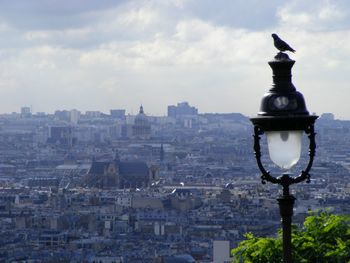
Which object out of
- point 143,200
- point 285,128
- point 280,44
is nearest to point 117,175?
point 143,200

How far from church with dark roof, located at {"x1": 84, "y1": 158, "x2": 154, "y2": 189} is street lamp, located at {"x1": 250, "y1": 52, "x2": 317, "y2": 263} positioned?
353ft

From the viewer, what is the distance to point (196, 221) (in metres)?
80.6

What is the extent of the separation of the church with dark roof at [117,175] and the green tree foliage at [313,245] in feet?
340

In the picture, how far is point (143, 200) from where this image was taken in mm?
92188

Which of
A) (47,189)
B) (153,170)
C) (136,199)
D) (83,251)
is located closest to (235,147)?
(153,170)

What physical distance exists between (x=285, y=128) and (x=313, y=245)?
3.44m

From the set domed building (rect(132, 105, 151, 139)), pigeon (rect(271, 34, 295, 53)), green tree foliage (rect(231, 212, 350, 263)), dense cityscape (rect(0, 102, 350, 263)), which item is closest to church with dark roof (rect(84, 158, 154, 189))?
dense cityscape (rect(0, 102, 350, 263))

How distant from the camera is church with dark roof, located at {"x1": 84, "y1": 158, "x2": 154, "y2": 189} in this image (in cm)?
11356

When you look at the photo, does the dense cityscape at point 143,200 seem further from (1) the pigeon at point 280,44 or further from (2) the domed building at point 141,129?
(1) the pigeon at point 280,44

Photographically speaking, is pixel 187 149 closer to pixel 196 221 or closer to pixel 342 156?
pixel 342 156

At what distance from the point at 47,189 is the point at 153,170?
12530mm

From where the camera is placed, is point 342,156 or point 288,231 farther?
point 342,156

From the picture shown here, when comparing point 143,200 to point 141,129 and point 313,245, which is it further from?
point 141,129

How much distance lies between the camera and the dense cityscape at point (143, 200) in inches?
2589
